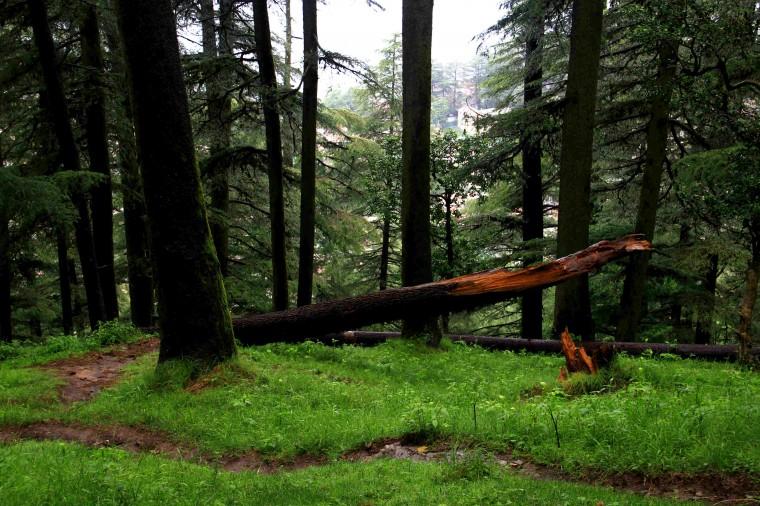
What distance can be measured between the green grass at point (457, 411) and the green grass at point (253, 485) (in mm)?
713

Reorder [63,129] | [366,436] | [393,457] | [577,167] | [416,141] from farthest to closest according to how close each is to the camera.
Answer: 1. [63,129]
2. [577,167]
3. [416,141]
4. [366,436]
5. [393,457]

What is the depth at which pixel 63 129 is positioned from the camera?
11453mm

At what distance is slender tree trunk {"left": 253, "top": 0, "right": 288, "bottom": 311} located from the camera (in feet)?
41.8

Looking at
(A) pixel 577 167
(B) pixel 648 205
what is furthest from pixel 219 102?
(B) pixel 648 205

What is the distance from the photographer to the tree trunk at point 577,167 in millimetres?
10930

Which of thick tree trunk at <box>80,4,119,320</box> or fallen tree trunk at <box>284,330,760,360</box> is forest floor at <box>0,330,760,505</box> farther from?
thick tree trunk at <box>80,4,119,320</box>

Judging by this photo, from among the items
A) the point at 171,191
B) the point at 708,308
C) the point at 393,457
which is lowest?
the point at 393,457

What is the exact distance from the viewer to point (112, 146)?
672 inches

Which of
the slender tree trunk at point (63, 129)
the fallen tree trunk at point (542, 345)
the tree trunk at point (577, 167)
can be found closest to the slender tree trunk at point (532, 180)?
the tree trunk at point (577, 167)

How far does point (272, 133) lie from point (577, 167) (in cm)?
705

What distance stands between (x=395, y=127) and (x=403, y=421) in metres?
20.9

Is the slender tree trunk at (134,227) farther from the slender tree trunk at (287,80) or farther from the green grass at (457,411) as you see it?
the green grass at (457,411)

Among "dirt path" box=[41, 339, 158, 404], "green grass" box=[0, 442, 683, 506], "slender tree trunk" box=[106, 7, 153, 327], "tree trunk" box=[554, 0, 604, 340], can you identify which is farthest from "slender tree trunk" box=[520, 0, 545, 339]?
"green grass" box=[0, 442, 683, 506]

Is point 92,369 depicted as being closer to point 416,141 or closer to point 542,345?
point 416,141
